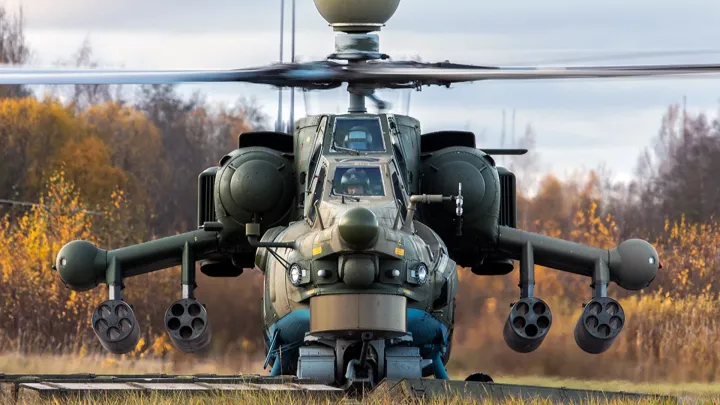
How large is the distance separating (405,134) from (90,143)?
1144 centimetres

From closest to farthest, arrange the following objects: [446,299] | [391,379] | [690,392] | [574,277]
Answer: [391,379] < [446,299] < [690,392] < [574,277]

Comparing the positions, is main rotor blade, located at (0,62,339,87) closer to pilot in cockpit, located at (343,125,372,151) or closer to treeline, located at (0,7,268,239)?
pilot in cockpit, located at (343,125,372,151)

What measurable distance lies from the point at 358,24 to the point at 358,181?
2438mm

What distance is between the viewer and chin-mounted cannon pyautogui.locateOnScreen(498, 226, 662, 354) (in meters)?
20.8

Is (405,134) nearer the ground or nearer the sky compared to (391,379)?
nearer the sky

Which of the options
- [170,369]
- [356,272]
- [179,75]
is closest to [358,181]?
[356,272]

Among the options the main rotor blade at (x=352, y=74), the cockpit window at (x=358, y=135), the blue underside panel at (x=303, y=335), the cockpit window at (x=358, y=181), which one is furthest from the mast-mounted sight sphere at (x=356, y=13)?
the blue underside panel at (x=303, y=335)

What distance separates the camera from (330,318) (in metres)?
17.8

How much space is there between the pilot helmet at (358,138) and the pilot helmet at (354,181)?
0.52 metres

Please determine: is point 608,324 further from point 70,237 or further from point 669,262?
point 70,237

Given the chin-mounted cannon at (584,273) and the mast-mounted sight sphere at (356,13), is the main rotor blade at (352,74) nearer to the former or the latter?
the mast-mounted sight sphere at (356,13)

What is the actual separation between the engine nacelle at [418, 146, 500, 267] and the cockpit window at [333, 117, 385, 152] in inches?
51.3

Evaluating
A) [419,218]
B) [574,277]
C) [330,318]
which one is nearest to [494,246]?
[419,218]

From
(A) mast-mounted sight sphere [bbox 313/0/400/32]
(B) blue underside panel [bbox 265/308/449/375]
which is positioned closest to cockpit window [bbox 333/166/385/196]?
(B) blue underside panel [bbox 265/308/449/375]
